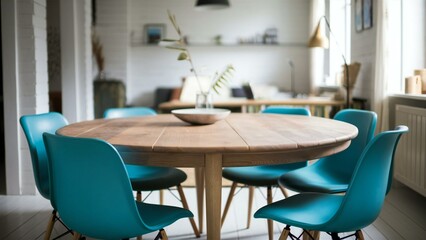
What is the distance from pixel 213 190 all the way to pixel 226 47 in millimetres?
6915

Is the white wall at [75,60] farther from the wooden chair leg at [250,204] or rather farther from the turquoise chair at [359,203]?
the turquoise chair at [359,203]

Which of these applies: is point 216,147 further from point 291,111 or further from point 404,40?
point 404,40

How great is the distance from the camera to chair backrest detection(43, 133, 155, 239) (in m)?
1.61

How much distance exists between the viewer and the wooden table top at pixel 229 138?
1.76m

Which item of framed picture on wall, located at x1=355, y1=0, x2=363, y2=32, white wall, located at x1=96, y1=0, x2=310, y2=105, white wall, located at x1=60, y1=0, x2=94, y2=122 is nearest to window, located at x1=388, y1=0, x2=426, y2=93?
framed picture on wall, located at x1=355, y1=0, x2=363, y2=32

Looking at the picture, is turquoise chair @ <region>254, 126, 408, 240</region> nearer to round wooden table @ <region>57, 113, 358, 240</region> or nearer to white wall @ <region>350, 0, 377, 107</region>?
round wooden table @ <region>57, 113, 358, 240</region>

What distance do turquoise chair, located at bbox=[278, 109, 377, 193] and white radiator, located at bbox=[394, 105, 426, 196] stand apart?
1.04 m

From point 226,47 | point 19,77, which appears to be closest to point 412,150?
point 19,77

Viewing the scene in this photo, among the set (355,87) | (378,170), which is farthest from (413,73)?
(378,170)

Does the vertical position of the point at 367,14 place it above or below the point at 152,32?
below

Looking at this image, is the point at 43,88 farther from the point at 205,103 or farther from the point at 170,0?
the point at 170,0

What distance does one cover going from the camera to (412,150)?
12.2 ft

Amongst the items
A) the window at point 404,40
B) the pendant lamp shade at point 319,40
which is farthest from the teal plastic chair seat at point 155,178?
the pendant lamp shade at point 319,40

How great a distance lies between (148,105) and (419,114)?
18.9 ft
